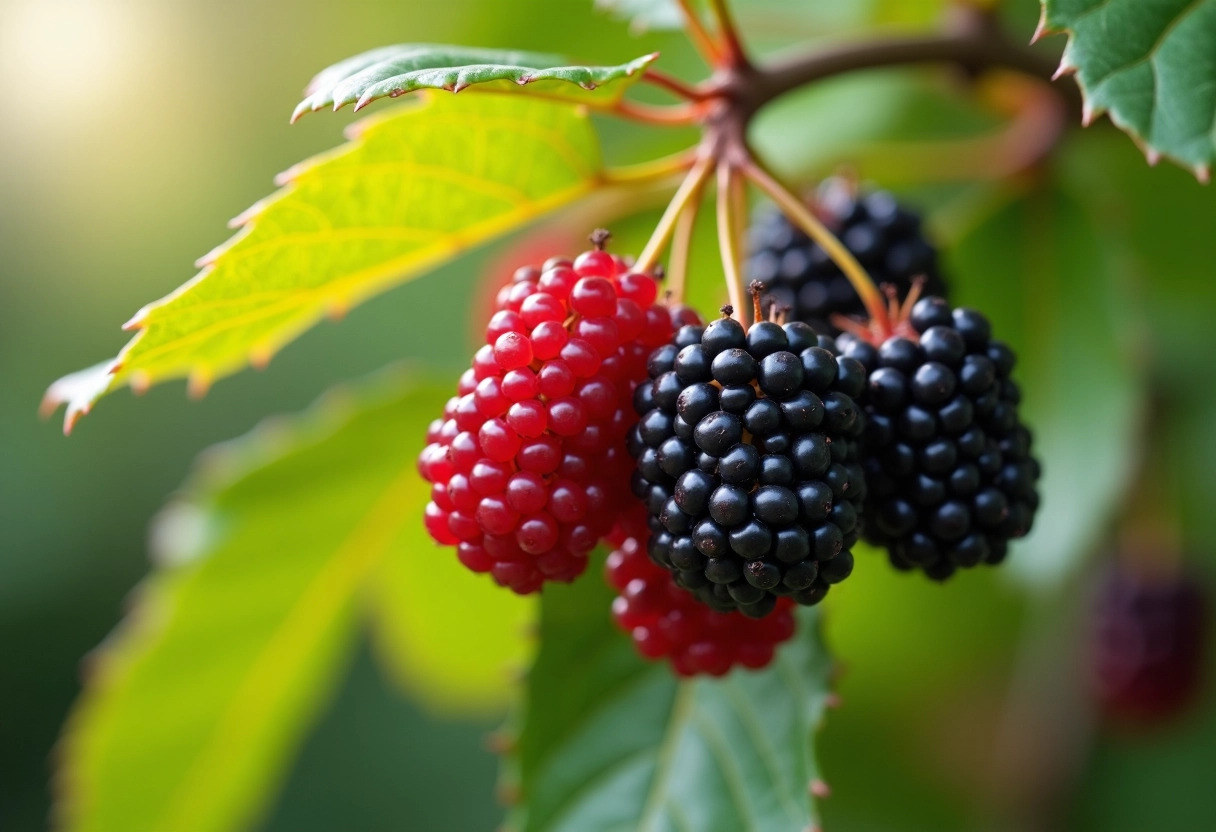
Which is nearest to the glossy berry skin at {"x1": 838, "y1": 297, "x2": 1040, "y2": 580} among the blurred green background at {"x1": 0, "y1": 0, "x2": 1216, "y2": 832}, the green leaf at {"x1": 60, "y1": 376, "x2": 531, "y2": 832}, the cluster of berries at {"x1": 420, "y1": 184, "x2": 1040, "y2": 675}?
the cluster of berries at {"x1": 420, "y1": 184, "x2": 1040, "y2": 675}

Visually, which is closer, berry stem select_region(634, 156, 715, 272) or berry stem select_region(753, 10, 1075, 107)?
berry stem select_region(634, 156, 715, 272)

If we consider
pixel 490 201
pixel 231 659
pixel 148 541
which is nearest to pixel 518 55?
pixel 490 201

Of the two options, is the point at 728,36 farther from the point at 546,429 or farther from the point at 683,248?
the point at 546,429

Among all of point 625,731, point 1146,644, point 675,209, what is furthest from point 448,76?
point 1146,644

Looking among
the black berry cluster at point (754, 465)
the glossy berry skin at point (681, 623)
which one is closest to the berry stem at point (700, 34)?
the black berry cluster at point (754, 465)

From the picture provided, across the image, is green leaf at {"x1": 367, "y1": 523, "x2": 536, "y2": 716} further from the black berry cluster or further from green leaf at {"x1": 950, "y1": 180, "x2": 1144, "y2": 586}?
the black berry cluster

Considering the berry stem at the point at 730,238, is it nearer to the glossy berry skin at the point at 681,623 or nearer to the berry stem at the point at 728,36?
the berry stem at the point at 728,36
